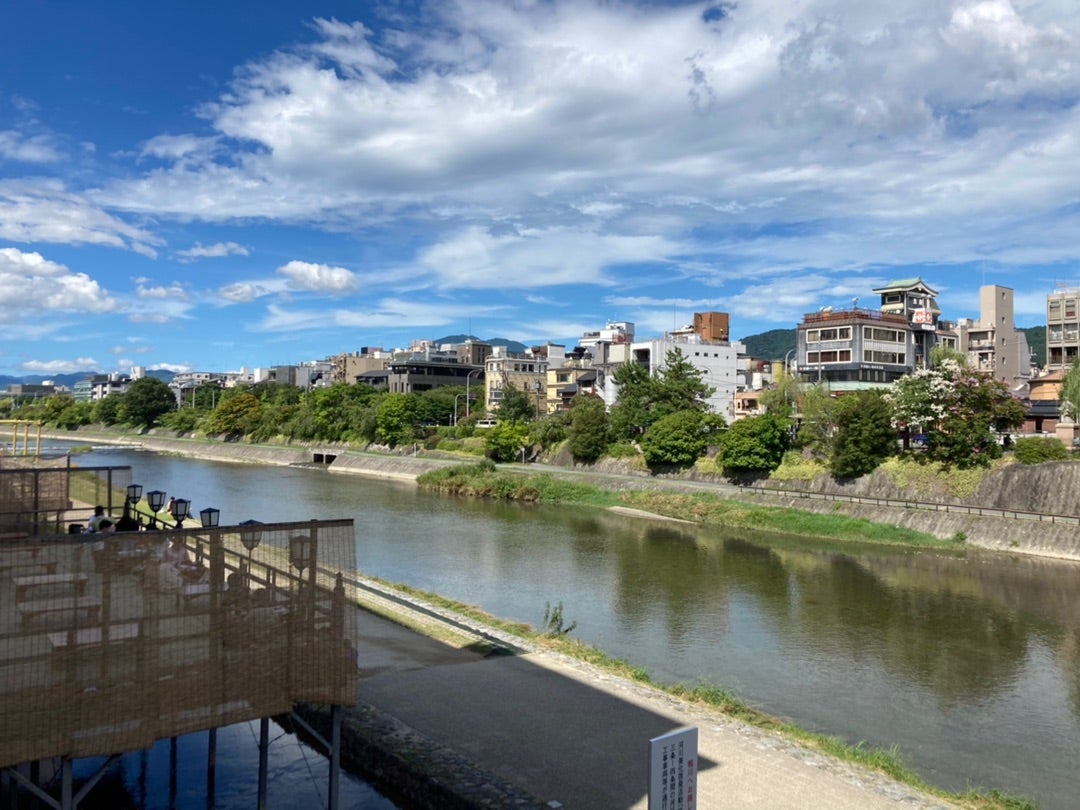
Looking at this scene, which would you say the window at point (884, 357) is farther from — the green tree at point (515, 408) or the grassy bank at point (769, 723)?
the grassy bank at point (769, 723)

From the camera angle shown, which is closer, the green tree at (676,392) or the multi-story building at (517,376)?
the green tree at (676,392)

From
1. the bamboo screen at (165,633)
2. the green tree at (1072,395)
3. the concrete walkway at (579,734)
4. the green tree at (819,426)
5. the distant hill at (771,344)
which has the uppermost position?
the distant hill at (771,344)

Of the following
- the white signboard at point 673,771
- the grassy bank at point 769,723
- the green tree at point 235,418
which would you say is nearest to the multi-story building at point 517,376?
the green tree at point 235,418

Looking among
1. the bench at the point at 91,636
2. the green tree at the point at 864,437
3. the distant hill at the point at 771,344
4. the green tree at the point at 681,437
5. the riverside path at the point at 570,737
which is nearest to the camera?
the bench at the point at 91,636

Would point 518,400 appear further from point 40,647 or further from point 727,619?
point 40,647

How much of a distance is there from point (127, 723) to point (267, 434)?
78.6 m

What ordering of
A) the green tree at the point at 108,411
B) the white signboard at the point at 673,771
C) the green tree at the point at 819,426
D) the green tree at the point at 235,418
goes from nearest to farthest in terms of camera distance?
1. the white signboard at the point at 673,771
2. the green tree at the point at 819,426
3. the green tree at the point at 235,418
4. the green tree at the point at 108,411

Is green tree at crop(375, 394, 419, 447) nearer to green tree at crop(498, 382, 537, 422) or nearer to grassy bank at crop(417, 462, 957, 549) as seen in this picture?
green tree at crop(498, 382, 537, 422)

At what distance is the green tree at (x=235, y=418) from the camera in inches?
3383

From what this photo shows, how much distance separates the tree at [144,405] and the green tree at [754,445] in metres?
83.0

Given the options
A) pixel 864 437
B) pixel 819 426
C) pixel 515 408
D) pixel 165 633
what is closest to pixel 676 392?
pixel 819 426

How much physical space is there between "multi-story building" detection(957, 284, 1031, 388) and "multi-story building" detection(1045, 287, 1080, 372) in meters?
6.64

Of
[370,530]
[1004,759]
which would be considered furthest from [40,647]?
[370,530]

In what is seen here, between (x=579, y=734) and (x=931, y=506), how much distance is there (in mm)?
27593
